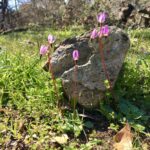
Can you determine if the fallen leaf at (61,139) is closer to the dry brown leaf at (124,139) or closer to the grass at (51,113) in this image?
the grass at (51,113)

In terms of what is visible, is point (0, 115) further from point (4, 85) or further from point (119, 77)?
point (119, 77)

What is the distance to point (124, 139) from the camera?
2996 millimetres

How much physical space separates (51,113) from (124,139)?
67 cm

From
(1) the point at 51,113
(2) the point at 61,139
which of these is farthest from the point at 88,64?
(2) the point at 61,139

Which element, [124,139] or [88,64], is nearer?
[124,139]

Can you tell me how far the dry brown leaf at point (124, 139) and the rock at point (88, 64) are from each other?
44cm

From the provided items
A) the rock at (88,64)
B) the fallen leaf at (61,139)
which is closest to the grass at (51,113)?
the fallen leaf at (61,139)

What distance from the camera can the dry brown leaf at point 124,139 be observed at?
294 centimetres

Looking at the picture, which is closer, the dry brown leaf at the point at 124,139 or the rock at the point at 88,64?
the dry brown leaf at the point at 124,139

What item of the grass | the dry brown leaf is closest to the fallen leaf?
the grass

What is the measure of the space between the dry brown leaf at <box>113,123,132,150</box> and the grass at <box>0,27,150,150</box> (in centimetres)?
7

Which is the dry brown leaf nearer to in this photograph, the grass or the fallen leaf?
the grass

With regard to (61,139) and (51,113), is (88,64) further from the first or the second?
(61,139)

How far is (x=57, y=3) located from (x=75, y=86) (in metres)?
16.0
